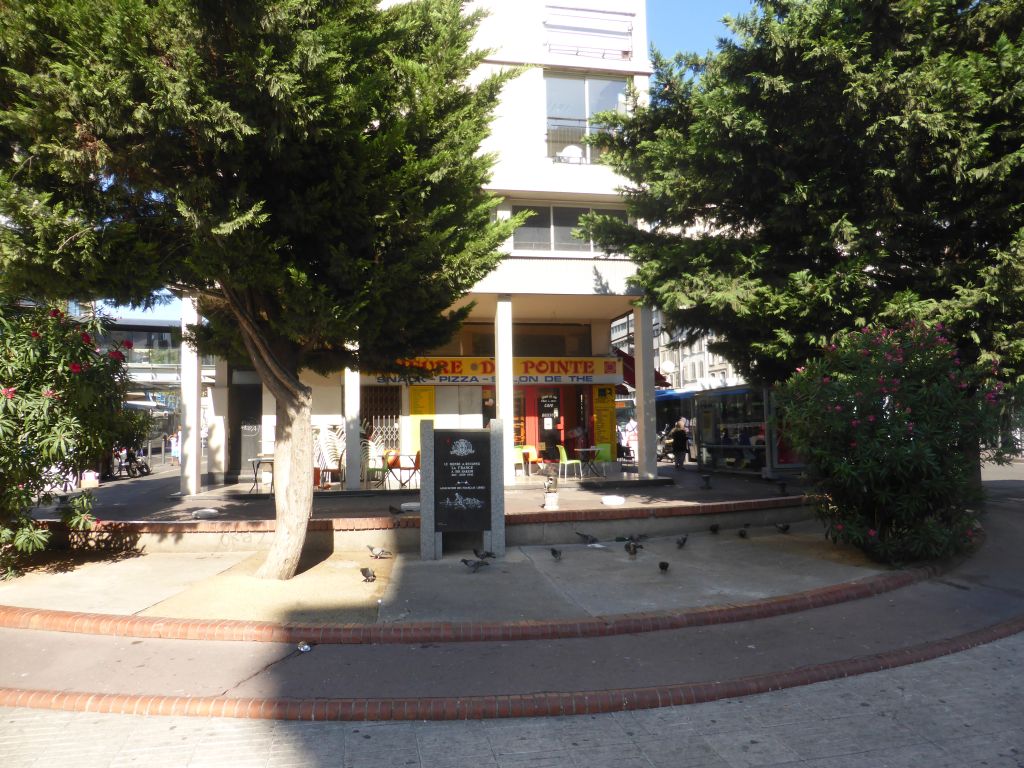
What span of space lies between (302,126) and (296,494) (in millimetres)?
3852

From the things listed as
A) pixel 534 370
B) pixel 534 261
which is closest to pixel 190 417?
pixel 534 261

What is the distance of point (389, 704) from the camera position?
15.0 ft

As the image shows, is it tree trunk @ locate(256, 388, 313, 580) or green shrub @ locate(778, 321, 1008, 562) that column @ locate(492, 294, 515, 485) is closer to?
green shrub @ locate(778, 321, 1008, 562)

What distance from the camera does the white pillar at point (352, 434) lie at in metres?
15.6

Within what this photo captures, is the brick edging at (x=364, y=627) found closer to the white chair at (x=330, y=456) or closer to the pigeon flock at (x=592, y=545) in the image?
the pigeon flock at (x=592, y=545)

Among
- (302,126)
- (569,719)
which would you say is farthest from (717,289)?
(569,719)

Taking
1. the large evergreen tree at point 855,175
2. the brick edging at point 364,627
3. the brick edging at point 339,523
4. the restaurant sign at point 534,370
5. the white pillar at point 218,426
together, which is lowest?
the brick edging at point 364,627

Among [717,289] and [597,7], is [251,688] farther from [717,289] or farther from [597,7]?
[597,7]

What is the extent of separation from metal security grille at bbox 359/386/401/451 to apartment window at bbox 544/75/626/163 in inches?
307

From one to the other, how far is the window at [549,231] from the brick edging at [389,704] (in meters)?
13.8

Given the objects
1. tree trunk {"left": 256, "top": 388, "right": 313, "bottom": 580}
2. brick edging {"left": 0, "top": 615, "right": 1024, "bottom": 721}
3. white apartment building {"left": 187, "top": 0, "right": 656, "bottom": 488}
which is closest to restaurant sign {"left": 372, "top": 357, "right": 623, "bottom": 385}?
white apartment building {"left": 187, "top": 0, "right": 656, "bottom": 488}

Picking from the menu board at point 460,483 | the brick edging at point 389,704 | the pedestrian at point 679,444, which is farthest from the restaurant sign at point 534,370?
the brick edging at point 389,704

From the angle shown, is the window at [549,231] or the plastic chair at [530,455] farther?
the plastic chair at [530,455]

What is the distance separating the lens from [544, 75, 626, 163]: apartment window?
17.4 m
